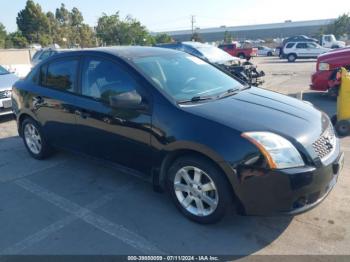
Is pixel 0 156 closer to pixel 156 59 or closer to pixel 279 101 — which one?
pixel 156 59

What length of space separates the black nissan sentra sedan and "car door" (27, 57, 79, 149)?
15 millimetres

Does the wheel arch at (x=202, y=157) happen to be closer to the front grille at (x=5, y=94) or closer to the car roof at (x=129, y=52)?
the car roof at (x=129, y=52)

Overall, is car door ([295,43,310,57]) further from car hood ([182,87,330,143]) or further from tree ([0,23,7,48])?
tree ([0,23,7,48])

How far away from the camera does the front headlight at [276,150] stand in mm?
2807

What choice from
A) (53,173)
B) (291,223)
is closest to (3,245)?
(53,173)

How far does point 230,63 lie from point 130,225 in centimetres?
909

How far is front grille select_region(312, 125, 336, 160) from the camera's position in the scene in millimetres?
2995

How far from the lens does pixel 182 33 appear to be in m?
98.4

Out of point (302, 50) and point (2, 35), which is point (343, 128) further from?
point (2, 35)

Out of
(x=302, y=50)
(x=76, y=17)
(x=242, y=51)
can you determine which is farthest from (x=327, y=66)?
(x=76, y=17)

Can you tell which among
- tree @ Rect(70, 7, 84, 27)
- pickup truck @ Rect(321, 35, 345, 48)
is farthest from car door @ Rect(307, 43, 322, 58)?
tree @ Rect(70, 7, 84, 27)

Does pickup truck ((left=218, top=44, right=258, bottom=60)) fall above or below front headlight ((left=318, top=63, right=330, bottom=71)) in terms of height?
above

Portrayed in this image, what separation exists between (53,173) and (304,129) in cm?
329

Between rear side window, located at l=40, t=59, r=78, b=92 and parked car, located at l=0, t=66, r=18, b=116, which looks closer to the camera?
rear side window, located at l=40, t=59, r=78, b=92
